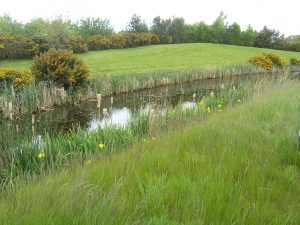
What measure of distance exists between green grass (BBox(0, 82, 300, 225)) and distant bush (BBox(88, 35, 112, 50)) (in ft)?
133

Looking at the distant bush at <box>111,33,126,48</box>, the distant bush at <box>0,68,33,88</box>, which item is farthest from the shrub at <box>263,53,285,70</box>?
the distant bush at <box>0,68,33,88</box>

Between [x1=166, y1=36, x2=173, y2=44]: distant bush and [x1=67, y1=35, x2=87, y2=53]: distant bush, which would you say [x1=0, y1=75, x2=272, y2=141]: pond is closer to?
[x1=67, y1=35, x2=87, y2=53]: distant bush

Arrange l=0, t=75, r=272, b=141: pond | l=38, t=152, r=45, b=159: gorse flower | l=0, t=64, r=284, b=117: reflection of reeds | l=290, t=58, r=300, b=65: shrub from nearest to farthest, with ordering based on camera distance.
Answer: l=38, t=152, r=45, b=159: gorse flower → l=0, t=75, r=272, b=141: pond → l=0, t=64, r=284, b=117: reflection of reeds → l=290, t=58, r=300, b=65: shrub

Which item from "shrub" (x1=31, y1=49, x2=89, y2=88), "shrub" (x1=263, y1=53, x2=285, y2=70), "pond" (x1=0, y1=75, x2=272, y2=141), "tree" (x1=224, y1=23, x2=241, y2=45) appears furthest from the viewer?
"tree" (x1=224, y1=23, x2=241, y2=45)

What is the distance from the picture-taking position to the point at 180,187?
2910 mm

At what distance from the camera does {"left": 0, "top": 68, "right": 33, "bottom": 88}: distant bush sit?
1312cm

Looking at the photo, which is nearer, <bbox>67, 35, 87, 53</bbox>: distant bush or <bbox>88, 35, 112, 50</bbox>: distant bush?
<bbox>67, 35, 87, 53</bbox>: distant bush

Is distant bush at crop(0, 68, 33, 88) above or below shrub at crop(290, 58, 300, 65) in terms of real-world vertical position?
below

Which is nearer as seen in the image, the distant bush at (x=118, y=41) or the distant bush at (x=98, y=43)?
the distant bush at (x=98, y=43)

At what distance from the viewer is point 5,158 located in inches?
174

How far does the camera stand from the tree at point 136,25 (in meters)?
54.8

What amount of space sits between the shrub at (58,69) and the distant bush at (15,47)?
19.3 metres

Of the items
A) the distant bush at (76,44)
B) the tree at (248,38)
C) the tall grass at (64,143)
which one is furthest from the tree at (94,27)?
the tall grass at (64,143)

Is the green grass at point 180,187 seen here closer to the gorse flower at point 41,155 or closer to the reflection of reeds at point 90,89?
the gorse flower at point 41,155
